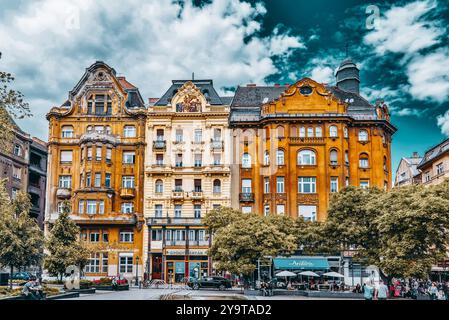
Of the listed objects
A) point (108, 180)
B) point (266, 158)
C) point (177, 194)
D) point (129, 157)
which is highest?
point (129, 157)

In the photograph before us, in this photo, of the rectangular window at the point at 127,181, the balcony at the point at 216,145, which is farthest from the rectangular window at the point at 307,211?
the rectangular window at the point at 127,181

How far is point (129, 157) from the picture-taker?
135 feet

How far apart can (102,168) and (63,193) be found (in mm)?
3754

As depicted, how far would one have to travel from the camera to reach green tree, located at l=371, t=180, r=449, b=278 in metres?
19.2

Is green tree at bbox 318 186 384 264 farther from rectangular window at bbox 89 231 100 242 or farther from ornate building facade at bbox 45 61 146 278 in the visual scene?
rectangular window at bbox 89 231 100 242

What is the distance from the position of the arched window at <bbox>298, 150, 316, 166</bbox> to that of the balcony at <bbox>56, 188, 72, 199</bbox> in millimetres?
18723

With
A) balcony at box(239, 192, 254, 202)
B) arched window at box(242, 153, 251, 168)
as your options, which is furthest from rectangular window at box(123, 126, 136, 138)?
balcony at box(239, 192, 254, 202)

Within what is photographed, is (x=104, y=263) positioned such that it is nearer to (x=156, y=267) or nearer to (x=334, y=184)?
(x=156, y=267)

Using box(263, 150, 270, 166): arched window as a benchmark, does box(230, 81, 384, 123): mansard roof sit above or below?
above

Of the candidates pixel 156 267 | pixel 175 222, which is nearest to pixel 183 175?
pixel 175 222
